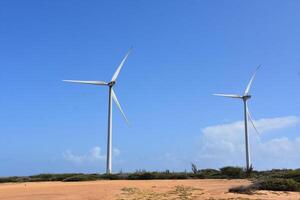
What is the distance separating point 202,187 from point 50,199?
40.9 ft

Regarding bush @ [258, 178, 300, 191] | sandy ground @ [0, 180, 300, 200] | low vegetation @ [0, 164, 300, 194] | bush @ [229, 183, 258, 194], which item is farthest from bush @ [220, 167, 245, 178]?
bush @ [229, 183, 258, 194]

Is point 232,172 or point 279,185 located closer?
point 279,185

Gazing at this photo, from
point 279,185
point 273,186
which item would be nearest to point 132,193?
point 273,186

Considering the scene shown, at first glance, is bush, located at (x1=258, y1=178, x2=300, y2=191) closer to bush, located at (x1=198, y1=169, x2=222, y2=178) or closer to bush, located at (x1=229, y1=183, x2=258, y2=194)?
bush, located at (x1=229, y1=183, x2=258, y2=194)

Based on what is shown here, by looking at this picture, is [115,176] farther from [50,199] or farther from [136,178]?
[50,199]

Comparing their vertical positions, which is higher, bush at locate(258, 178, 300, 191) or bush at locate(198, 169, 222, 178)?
bush at locate(198, 169, 222, 178)

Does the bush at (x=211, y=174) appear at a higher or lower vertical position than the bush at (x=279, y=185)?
higher

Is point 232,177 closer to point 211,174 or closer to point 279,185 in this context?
point 211,174

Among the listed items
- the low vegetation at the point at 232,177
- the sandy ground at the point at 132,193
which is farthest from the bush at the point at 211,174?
the sandy ground at the point at 132,193

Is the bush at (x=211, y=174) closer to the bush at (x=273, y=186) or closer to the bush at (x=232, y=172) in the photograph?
the bush at (x=232, y=172)

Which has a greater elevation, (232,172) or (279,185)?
(232,172)

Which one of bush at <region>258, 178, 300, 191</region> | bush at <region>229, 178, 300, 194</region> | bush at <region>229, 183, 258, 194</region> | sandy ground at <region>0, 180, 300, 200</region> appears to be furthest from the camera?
bush at <region>258, 178, 300, 191</region>

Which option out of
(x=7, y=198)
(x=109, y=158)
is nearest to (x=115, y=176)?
(x=109, y=158)

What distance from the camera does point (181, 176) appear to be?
52438 mm
